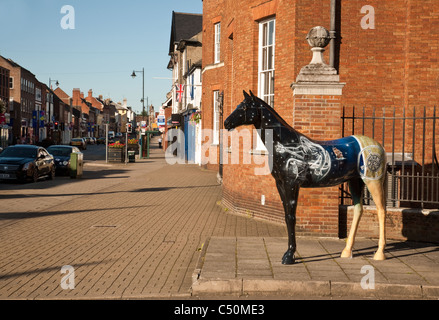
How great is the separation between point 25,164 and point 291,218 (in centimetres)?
1593

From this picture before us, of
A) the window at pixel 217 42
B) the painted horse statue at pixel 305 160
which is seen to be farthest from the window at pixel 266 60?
the window at pixel 217 42

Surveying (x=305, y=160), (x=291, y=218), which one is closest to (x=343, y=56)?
(x=305, y=160)

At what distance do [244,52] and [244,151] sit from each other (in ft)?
8.33

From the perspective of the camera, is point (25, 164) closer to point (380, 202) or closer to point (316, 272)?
point (380, 202)

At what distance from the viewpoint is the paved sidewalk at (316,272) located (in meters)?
6.21

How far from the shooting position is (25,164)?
67.3 feet

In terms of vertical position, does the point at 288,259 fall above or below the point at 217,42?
below

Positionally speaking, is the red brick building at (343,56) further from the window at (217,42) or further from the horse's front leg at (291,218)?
the window at (217,42)

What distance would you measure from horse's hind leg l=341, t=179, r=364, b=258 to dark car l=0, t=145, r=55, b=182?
1587 cm

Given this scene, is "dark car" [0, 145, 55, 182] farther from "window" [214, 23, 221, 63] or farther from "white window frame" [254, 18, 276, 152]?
"white window frame" [254, 18, 276, 152]

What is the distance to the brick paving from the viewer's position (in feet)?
21.2

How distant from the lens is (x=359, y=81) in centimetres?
1187
